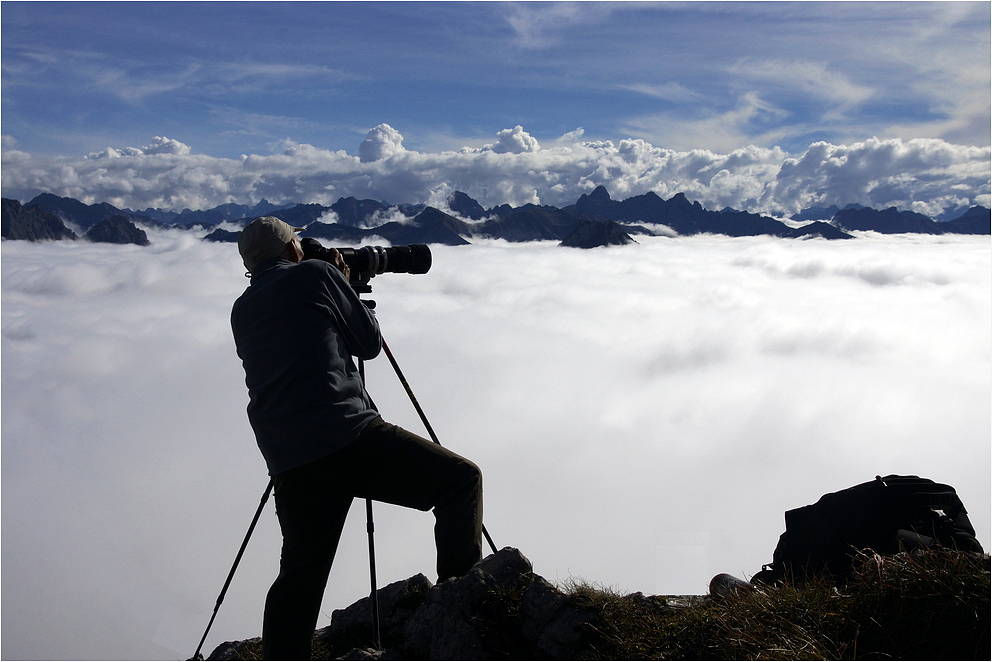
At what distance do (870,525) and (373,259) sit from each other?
3471mm

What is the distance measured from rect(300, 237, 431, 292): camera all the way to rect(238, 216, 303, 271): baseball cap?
362 mm

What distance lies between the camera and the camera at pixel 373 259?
3.41 meters

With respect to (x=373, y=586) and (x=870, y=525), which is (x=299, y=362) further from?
(x=870, y=525)

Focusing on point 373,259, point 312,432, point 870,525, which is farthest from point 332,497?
point 870,525

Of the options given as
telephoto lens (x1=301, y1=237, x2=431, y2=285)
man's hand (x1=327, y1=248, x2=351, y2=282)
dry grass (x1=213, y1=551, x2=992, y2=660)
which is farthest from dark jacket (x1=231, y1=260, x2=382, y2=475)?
dry grass (x1=213, y1=551, x2=992, y2=660)

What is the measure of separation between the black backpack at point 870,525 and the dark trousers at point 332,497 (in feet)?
6.16

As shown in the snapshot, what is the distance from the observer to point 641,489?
545 ft

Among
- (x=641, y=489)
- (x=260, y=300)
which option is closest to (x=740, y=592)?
(x=260, y=300)

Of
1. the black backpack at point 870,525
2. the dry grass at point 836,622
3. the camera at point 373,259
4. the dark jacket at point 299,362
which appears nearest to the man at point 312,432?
the dark jacket at point 299,362

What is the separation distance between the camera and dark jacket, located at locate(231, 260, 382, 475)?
262 cm

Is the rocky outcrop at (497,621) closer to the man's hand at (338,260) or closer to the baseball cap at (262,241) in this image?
the man's hand at (338,260)

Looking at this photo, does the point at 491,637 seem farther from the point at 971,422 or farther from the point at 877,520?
the point at 971,422

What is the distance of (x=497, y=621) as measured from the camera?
302cm

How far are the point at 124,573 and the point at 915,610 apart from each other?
21021 cm
